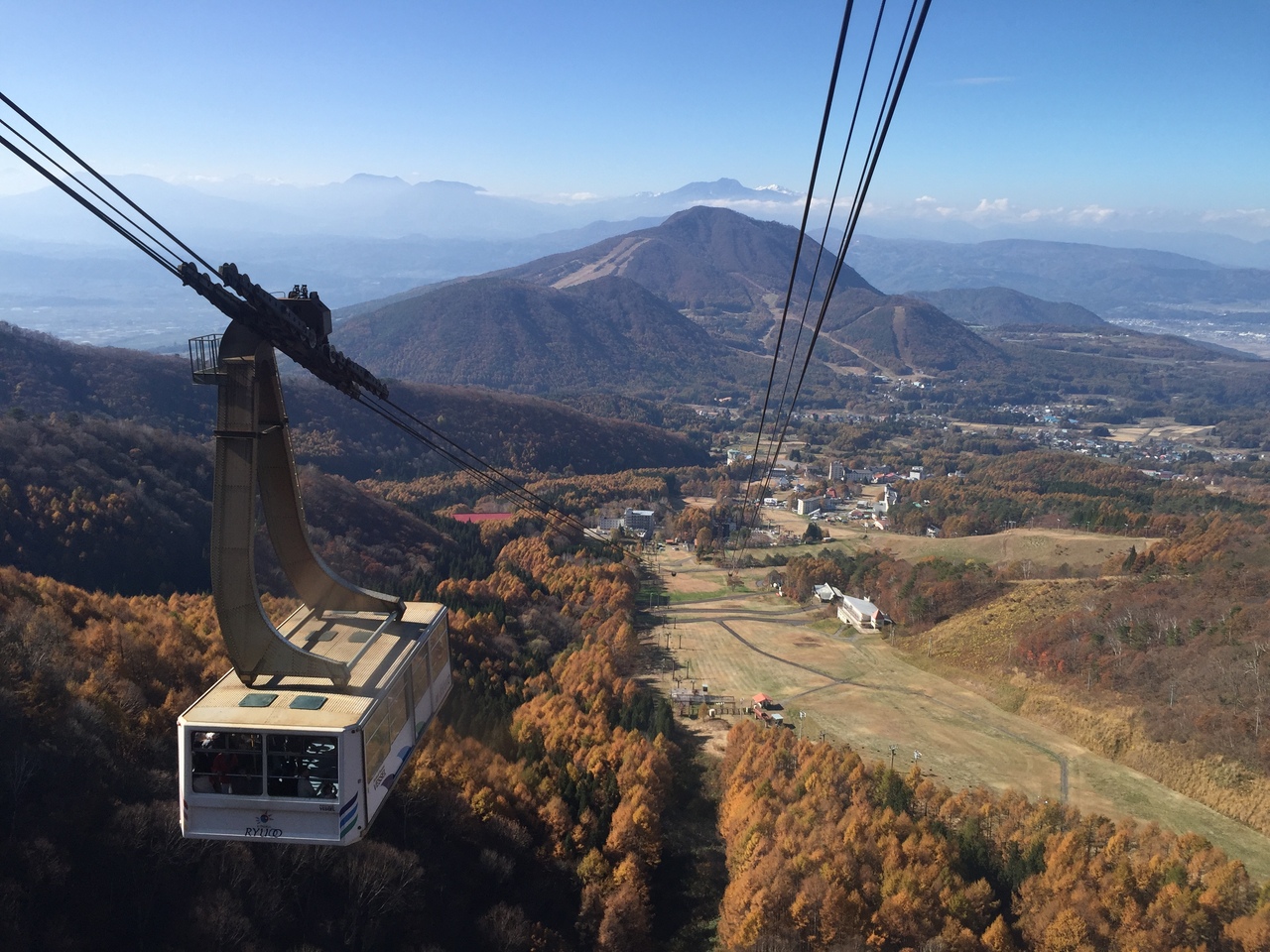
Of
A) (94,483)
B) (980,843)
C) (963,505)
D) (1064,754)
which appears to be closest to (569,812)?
(980,843)

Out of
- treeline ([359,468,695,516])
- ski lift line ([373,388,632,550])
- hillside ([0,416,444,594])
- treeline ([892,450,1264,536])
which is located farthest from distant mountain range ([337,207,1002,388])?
ski lift line ([373,388,632,550])

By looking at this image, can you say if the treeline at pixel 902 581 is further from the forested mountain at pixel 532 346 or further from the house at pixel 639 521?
the forested mountain at pixel 532 346

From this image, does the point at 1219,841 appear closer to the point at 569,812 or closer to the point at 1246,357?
the point at 569,812

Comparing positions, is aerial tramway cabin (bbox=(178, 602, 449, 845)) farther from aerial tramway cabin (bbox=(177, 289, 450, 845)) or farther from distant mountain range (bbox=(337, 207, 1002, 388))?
distant mountain range (bbox=(337, 207, 1002, 388))

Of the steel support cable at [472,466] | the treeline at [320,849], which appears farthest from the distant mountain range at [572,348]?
the treeline at [320,849]

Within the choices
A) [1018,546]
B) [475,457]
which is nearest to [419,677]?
[475,457]

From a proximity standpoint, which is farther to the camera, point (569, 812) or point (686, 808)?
point (686, 808)

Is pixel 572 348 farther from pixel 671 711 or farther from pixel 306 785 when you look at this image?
pixel 306 785
